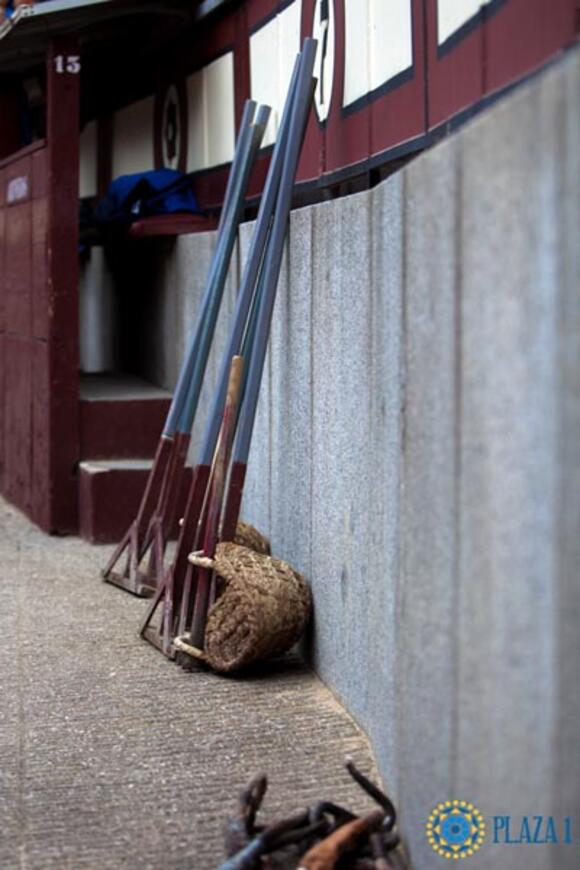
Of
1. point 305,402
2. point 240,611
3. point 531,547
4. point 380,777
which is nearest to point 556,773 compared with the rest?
point 531,547

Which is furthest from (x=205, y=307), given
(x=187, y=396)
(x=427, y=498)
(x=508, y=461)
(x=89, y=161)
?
(x=89, y=161)

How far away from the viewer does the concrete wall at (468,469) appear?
8.82 feet

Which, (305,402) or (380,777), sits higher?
(305,402)

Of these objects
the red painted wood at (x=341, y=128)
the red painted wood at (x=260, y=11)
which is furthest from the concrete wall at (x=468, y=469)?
the red painted wood at (x=260, y=11)

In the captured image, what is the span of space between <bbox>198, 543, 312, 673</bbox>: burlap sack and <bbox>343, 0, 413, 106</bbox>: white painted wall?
6.08 feet

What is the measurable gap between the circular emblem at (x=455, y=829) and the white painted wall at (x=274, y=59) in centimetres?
447

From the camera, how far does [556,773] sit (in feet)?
8.90

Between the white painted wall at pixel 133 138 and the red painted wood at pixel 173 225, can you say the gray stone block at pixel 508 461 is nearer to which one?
the red painted wood at pixel 173 225

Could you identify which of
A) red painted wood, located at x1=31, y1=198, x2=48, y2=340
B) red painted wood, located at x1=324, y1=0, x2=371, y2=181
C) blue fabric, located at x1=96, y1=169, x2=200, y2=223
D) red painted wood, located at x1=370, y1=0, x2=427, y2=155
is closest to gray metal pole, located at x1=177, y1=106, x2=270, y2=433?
red painted wood, located at x1=324, y1=0, x2=371, y2=181

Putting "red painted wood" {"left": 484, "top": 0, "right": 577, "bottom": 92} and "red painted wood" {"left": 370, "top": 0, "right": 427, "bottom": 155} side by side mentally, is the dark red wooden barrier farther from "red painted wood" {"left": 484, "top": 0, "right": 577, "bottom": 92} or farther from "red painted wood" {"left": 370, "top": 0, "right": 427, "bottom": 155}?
"red painted wood" {"left": 484, "top": 0, "right": 577, "bottom": 92}

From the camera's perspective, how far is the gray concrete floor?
4.04 metres

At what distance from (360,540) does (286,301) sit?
5.39 feet

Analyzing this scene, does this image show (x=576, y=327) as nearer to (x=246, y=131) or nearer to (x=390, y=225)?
(x=390, y=225)

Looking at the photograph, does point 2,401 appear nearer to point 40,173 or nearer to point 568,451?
point 40,173
